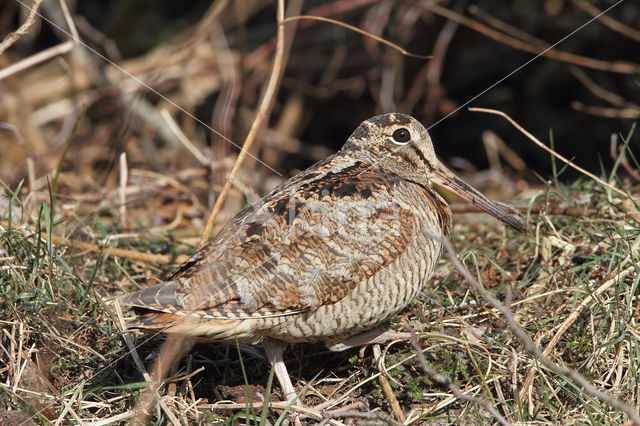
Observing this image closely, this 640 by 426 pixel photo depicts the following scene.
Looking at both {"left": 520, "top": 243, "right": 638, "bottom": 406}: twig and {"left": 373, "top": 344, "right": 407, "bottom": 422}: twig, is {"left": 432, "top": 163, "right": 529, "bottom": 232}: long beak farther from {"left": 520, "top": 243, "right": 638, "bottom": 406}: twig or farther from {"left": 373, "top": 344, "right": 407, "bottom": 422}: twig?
{"left": 373, "top": 344, "right": 407, "bottom": 422}: twig

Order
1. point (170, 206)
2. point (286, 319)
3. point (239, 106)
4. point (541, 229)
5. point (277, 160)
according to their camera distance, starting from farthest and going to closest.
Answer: point (277, 160)
point (239, 106)
point (170, 206)
point (541, 229)
point (286, 319)

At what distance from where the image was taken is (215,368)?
312cm

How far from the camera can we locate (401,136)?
3.37m

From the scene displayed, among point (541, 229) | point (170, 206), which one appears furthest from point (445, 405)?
point (170, 206)

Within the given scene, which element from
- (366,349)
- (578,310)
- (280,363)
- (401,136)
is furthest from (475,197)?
(280,363)

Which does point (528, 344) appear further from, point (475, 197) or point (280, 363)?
point (475, 197)

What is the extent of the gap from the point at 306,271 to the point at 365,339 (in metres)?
0.50

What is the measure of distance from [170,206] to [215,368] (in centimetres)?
189

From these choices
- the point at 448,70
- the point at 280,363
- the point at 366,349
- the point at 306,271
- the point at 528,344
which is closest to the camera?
the point at 528,344

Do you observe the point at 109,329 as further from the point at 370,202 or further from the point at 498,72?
the point at 498,72

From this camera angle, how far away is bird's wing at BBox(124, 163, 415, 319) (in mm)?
2650

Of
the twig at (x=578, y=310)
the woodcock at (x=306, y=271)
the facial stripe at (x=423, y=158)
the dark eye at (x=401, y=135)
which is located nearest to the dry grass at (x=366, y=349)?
the twig at (x=578, y=310)

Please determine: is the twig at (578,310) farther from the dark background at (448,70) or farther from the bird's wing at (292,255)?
the dark background at (448,70)

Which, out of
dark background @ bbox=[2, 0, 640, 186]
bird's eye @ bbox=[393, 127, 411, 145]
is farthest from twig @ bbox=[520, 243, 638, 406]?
dark background @ bbox=[2, 0, 640, 186]
